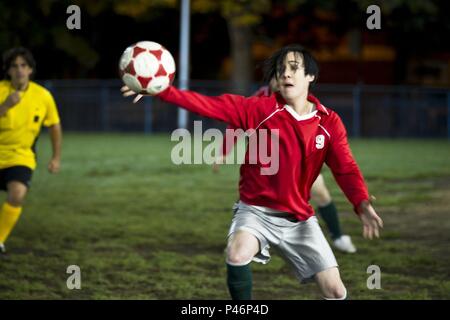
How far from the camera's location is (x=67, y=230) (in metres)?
9.72

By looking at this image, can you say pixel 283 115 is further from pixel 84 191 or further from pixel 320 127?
pixel 84 191

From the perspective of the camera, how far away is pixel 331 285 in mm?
5098

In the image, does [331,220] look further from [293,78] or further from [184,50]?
[184,50]

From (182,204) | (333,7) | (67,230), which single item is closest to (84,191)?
(182,204)

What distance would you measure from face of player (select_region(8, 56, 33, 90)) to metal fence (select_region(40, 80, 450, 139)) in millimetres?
20913

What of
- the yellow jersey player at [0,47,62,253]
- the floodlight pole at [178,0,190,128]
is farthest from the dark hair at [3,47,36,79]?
the floodlight pole at [178,0,190,128]

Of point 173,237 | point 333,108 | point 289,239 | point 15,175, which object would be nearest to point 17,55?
point 15,175

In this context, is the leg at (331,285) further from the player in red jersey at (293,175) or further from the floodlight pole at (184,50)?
the floodlight pole at (184,50)

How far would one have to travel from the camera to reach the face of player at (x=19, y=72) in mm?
8062

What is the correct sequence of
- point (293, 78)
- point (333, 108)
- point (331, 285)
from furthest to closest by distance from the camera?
point (333, 108), point (293, 78), point (331, 285)

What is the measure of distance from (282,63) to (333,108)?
24347 mm

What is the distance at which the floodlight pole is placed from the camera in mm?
27172
